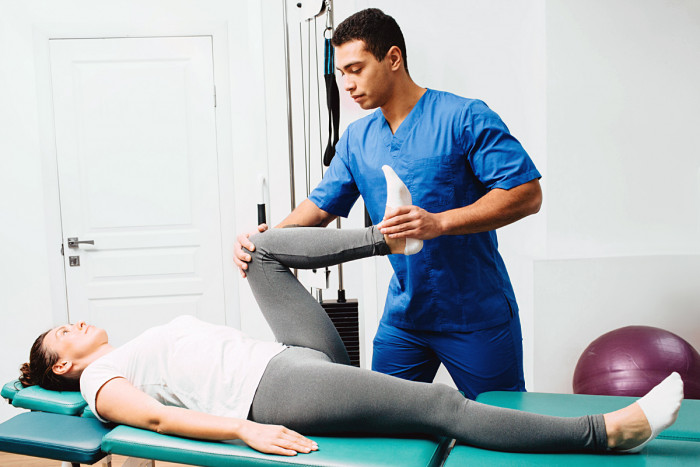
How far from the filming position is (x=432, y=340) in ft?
5.37

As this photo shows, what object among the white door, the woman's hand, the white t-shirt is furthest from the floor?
the woman's hand

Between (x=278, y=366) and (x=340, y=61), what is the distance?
0.82 meters

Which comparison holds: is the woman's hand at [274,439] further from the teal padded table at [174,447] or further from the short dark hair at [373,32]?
the short dark hair at [373,32]

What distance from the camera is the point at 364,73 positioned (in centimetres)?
159

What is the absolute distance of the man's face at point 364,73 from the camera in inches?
62.2

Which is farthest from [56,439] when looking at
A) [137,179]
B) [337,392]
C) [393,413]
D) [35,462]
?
[137,179]

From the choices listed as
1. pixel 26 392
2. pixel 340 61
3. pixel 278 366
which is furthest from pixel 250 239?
pixel 26 392

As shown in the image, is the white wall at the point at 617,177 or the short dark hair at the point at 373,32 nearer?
the short dark hair at the point at 373,32

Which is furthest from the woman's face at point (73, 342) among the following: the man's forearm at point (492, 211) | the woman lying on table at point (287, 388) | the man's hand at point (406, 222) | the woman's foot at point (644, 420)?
the woman's foot at point (644, 420)

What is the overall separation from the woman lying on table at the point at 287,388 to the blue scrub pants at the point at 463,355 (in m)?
0.17

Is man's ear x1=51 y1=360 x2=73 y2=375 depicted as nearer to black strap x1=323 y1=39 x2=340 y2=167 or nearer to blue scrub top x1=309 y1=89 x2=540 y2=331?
blue scrub top x1=309 y1=89 x2=540 y2=331

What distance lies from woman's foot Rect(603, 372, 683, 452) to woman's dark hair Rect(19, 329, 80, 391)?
1365 mm

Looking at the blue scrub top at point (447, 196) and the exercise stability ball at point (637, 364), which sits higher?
the blue scrub top at point (447, 196)

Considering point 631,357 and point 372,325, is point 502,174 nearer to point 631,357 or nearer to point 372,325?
point 631,357
